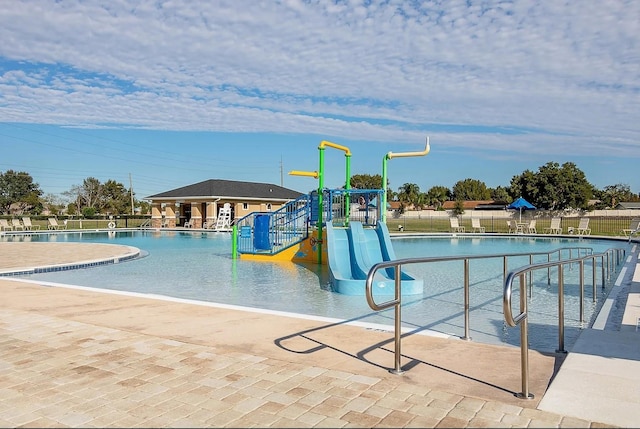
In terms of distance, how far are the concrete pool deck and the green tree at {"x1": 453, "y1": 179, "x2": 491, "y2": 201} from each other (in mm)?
92213

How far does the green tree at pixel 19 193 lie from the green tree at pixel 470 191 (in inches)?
2775

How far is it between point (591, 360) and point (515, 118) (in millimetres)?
31396

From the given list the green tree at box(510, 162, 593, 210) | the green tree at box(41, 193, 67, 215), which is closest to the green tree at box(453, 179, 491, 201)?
the green tree at box(510, 162, 593, 210)

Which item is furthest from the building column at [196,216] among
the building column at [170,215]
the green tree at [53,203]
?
the green tree at [53,203]

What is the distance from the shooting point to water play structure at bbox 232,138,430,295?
10602mm

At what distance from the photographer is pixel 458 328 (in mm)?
6160

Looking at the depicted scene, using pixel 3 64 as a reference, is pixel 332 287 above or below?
below

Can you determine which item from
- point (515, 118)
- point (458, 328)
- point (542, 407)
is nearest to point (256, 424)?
point (542, 407)

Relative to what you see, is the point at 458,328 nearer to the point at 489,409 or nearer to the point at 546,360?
the point at 546,360

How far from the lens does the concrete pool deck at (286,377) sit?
3.10 m

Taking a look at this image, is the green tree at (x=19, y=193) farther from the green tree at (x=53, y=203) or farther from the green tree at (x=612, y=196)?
the green tree at (x=612, y=196)

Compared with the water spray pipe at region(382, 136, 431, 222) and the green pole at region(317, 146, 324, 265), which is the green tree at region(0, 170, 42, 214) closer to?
the green pole at region(317, 146, 324, 265)

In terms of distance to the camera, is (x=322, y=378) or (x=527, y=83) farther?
(x=527, y=83)

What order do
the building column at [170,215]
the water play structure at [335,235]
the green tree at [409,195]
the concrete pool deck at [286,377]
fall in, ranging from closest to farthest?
1. the concrete pool deck at [286,377]
2. the water play structure at [335,235]
3. the building column at [170,215]
4. the green tree at [409,195]
